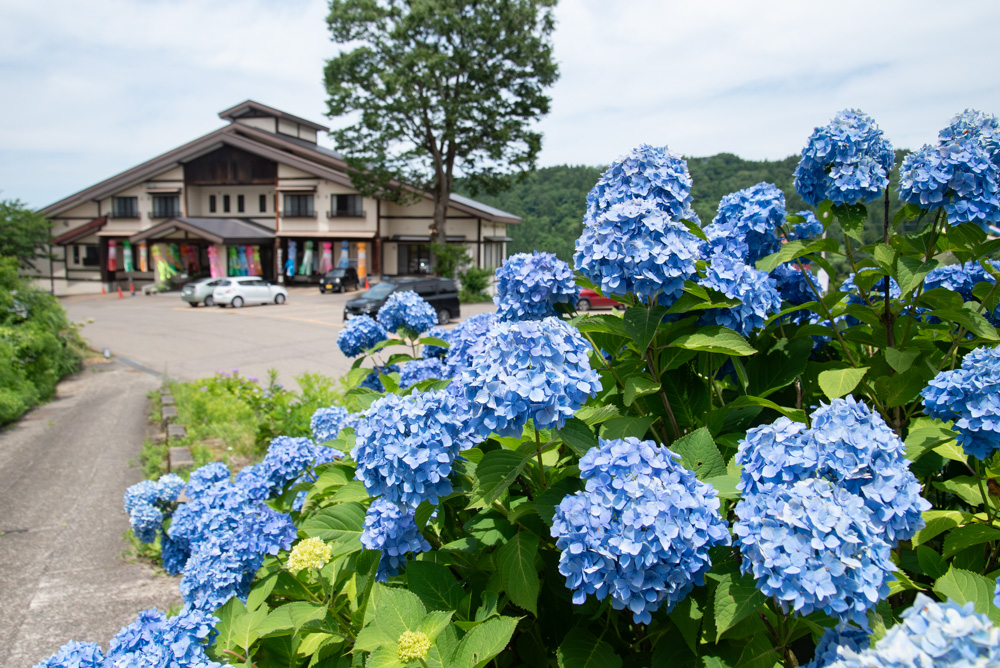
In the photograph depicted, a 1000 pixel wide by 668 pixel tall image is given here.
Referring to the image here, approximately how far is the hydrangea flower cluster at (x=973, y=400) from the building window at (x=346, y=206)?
32.3 m

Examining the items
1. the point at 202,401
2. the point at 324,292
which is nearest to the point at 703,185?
the point at 202,401

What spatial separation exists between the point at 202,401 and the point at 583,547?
782cm

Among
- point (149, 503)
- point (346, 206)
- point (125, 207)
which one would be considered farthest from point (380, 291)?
point (125, 207)

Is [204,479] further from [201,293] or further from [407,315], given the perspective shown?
[201,293]

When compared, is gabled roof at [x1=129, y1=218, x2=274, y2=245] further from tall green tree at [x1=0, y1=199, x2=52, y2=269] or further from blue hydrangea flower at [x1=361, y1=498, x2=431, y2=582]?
blue hydrangea flower at [x1=361, y1=498, x2=431, y2=582]

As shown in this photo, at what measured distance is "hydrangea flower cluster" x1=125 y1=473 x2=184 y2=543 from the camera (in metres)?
3.15

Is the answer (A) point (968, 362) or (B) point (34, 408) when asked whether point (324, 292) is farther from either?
(A) point (968, 362)

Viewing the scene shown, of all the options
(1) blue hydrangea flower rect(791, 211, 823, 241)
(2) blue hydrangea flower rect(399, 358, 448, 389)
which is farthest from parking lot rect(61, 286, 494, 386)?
(1) blue hydrangea flower rect(791, 211, 823, 241)

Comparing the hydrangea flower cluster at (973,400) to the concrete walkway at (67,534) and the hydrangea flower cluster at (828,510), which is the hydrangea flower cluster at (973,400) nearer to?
the hydrangea flower cluster at (828,510)

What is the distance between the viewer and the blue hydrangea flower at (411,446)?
4.83ft

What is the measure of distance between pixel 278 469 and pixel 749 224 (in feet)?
7.16

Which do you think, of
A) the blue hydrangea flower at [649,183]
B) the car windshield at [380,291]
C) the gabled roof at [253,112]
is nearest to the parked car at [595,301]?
the blue hydrangea flower at [649,183]

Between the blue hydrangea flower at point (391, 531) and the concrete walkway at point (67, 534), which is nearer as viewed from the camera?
the blue hydrangea flower at point (391, 531)

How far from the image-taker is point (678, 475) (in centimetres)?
122
